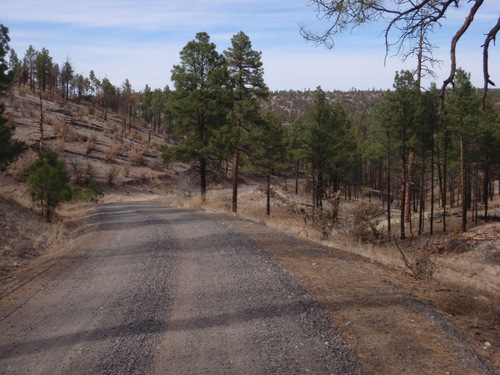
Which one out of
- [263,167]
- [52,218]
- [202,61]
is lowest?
[52,218]

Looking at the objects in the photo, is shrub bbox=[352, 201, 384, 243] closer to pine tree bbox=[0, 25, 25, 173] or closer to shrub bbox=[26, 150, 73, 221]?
shrub bbox=[26, 150, 73, 221]

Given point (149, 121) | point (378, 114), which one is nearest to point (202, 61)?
point (378, 114)


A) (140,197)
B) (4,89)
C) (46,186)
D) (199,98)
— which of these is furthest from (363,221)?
(140,197)

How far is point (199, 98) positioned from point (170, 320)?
61.8 ft

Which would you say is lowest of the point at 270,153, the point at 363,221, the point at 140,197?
the point at 140,197

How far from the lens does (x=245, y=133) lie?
2442 cm

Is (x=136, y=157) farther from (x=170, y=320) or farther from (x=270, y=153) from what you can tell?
(x=170, y=320)

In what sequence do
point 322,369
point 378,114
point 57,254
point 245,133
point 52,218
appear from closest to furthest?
point 322,369, point 57,254, point 52,218, point 245,133, point 378,114

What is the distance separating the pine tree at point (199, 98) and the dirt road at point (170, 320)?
50.0 ft

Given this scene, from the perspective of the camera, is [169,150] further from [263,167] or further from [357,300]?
[357,300]

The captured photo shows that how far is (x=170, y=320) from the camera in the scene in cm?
476

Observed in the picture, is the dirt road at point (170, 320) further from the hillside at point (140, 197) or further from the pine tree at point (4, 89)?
the pine tree at point (4, 89)

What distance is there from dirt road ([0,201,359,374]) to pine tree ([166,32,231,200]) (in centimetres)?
1523

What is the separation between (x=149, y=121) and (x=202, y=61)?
82.2m
